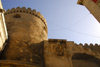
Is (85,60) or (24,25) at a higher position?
(24,25)

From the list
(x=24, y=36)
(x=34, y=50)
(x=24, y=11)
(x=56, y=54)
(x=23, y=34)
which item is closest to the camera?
(x=56, y=54)

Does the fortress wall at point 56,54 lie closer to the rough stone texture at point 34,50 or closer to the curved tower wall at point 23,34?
the rough stone texture at point 34,50

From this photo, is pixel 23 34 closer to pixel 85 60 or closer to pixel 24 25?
pixel 24 25

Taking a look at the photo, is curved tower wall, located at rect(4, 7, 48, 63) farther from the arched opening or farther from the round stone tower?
the arched opening

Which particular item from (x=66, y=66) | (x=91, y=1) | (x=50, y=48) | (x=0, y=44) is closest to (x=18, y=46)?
(x=0, y=44)

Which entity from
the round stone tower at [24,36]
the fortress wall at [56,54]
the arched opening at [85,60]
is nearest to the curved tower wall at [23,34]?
the round stone tower at [24,36]

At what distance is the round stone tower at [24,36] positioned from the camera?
8750 mm

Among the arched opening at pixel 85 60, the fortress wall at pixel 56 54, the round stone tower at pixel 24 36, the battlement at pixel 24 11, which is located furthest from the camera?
the battlement at pixel 24 11

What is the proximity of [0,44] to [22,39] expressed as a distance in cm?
241

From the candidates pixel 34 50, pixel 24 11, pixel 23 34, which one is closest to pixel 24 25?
pixel 23 34

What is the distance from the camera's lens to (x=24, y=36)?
35.4 feet

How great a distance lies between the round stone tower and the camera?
8.75 m

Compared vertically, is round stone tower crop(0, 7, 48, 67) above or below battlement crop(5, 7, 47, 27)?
below

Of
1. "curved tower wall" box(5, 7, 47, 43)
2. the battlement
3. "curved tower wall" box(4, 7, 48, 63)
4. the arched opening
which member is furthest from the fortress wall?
the battlement
